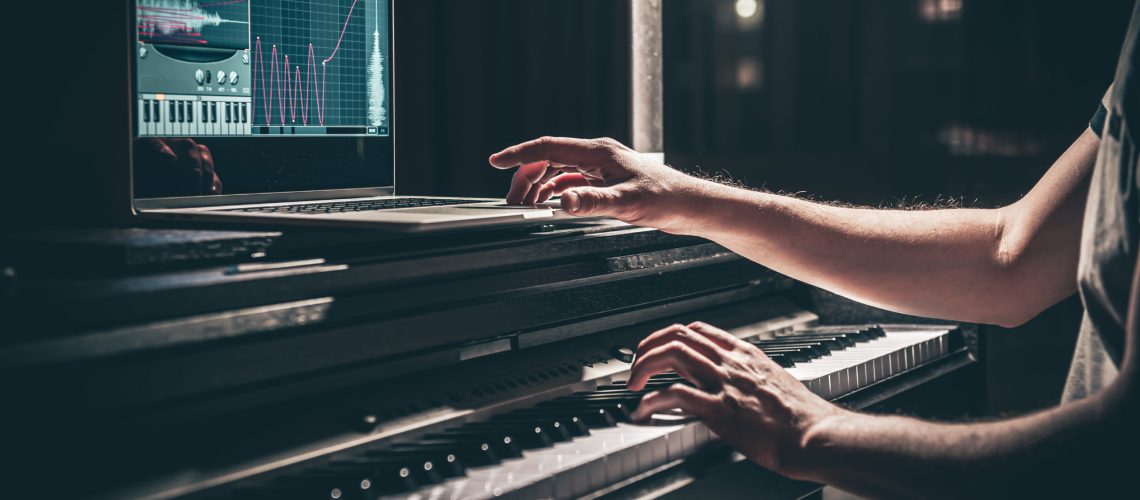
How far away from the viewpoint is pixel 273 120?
1.58m

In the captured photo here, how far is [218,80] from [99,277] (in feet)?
1.70

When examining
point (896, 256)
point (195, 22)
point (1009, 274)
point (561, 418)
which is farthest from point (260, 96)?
point (1009, 274)

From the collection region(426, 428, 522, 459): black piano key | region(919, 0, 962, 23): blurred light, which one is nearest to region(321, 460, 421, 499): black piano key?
region(426, 428, 522, 459): black piano key

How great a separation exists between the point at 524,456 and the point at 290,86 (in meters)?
0.79

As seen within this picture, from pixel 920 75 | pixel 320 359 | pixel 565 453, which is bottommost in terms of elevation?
pixel 565 453

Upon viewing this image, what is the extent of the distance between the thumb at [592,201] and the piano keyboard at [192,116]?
519 mm

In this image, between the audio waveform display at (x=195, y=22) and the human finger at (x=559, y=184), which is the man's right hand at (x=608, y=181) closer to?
the human finger at (x=559, y=184)

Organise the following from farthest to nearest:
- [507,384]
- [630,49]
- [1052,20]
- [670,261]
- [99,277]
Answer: [1052,20], [630,49], [670,261], [507,384], [99,277]

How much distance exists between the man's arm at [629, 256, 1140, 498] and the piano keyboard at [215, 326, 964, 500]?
6 cm

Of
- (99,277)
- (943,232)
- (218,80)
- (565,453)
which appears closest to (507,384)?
(565,453)

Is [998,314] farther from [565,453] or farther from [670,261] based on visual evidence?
[565,453]

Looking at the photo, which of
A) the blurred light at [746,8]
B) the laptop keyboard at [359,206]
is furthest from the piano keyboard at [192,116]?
the blurred light at [746,8]

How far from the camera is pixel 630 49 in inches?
84.6

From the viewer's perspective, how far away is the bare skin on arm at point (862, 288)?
3.76 ft
